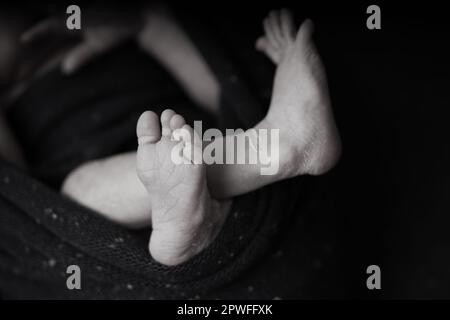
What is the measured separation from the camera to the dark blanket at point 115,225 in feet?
2.12

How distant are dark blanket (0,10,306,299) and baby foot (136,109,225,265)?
0.05 metres

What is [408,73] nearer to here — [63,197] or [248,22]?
[248,22]

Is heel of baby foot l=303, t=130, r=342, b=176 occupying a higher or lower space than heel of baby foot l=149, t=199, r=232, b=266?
higher

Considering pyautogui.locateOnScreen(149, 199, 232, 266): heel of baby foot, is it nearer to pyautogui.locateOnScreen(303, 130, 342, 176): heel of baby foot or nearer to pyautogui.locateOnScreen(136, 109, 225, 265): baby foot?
pyautogui.locateOnScreen(136, 109, 225, 265): baby foot

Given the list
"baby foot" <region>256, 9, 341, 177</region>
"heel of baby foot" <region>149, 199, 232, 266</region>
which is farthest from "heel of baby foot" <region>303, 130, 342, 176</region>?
"heel of baby foot" <region>149, 199, 232, 266</region>

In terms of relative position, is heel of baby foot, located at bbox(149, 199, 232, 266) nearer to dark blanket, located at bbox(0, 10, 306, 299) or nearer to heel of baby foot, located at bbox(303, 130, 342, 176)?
dark blanket, located at bbox(0, 10, 306, 299)

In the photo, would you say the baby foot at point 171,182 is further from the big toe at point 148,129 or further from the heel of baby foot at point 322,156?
the heel of baby foot at point 322,156

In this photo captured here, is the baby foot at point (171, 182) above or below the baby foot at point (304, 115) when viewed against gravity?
below

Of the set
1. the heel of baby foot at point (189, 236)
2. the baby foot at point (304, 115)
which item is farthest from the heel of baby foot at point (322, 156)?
the heel of baby foot at point (189, 236)

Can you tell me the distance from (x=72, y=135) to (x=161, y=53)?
208mm

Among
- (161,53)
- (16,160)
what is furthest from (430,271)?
(16,160)

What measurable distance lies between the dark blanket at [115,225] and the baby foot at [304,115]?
6 centimetres

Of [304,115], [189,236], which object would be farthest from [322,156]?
[189,236]

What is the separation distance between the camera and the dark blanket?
0.65 m
